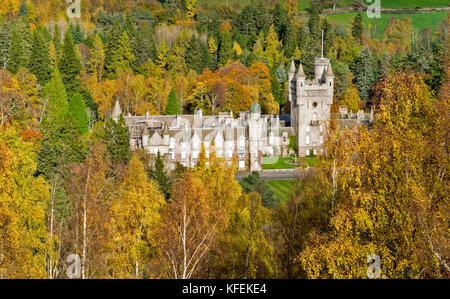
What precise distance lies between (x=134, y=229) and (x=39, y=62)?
201 ft

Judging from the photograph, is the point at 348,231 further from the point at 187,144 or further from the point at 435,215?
the point at 187,144

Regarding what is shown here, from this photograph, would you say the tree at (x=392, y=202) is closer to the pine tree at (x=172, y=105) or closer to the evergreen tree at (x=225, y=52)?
the pine tree at (x=172, y=105)

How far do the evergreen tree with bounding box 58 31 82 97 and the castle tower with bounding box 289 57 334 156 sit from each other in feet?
96.0

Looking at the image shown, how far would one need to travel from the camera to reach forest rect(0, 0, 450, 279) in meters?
22.7

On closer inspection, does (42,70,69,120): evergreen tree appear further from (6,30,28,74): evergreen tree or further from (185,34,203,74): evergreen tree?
(185,34,203,74): evergreen tree

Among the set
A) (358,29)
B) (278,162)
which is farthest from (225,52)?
(278,162)

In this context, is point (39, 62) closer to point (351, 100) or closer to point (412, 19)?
point (351, 100)

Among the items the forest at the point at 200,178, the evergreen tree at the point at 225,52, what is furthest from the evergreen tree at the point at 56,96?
the evergreen tree at the point at 225,52

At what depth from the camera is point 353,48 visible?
377 feet

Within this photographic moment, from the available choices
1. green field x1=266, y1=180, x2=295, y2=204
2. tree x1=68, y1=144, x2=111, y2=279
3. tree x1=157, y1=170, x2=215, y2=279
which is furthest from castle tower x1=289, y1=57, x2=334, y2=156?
tree x1=68, y1=144, x2=111, y2=279

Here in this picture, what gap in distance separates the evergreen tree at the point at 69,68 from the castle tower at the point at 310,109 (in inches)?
1152

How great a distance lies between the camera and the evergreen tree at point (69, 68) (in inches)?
3462

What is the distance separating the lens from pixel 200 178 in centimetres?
4491
